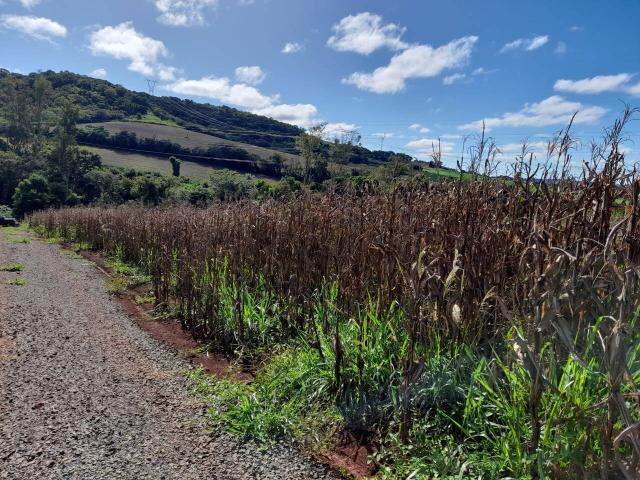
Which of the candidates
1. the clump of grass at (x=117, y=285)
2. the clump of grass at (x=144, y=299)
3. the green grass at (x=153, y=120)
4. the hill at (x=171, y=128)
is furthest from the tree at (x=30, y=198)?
the green grass at (x=153, y=120)

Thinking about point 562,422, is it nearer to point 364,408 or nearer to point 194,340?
point 364,408

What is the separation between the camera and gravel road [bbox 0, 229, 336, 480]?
2607mm

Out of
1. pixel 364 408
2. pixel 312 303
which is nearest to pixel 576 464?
pixel 364 408

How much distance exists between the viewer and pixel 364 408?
3021 mm

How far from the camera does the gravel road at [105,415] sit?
2607mm

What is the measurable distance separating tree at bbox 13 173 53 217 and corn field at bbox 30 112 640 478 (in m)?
37.9

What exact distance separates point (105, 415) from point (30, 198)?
41959 millimetres

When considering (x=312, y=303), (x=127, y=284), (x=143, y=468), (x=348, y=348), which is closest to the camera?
(x=143, y=468)

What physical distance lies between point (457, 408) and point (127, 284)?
24.8ft

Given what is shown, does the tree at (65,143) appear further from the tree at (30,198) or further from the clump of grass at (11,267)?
the clump of grass at (11,267)

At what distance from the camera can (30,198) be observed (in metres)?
37.8

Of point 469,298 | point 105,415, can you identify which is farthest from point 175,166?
point 469,298

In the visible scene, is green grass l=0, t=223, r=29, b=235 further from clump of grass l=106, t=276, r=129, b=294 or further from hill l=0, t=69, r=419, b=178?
clump of grass l=106, t=276, r=129, b=294

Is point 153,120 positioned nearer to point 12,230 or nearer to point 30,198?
point 30,198
